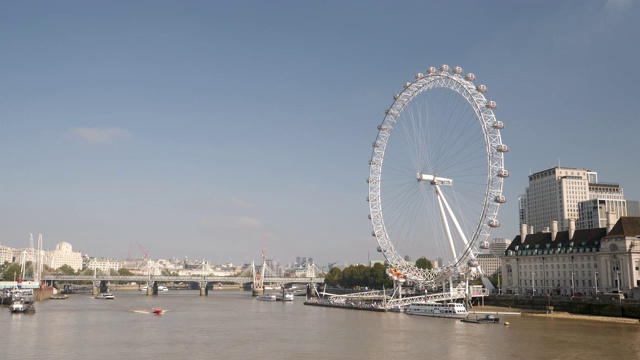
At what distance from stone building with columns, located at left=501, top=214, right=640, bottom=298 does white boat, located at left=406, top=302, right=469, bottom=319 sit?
54.9 ft

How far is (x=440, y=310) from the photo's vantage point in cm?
6931

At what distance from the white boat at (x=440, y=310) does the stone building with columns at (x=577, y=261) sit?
54.9 ft

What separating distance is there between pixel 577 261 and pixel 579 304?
1517 centimetres

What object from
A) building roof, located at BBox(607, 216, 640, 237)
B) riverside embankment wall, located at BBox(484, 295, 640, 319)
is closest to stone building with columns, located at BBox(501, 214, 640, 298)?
building roof, located at BBox(607, 216, 640, 237)

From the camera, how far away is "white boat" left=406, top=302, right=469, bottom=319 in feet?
222

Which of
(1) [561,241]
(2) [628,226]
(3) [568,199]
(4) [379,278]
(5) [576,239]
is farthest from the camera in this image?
(3) [568,199]

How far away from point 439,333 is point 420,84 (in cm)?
3104

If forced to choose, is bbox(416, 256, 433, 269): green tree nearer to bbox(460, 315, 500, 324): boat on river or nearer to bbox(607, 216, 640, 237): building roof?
bbox(607, 216, 640, 237): building roof

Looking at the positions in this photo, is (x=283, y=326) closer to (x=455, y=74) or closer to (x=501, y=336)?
(x=501, y=336)

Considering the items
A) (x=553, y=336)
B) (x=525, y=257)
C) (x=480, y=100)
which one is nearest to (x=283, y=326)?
(x=553, y=336)

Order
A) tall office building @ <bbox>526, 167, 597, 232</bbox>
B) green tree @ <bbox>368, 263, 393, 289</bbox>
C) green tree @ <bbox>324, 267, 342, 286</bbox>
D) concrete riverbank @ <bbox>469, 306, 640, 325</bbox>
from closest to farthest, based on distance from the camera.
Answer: concrete riverbank @ <bbox>469, 306, 640, 325</bbox> < green tree @ <bbox>368, 263, 393, 289</bbox> < green tree @ <bbox>324, 267, 342, 286</bbox> < tall office building @ <bbox>526, 167, 597, 232</bbox>

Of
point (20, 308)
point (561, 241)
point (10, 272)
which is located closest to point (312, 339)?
point (20, 308)

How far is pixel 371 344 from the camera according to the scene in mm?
44562

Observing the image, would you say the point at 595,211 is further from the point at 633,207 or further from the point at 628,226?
the point at 628,226
